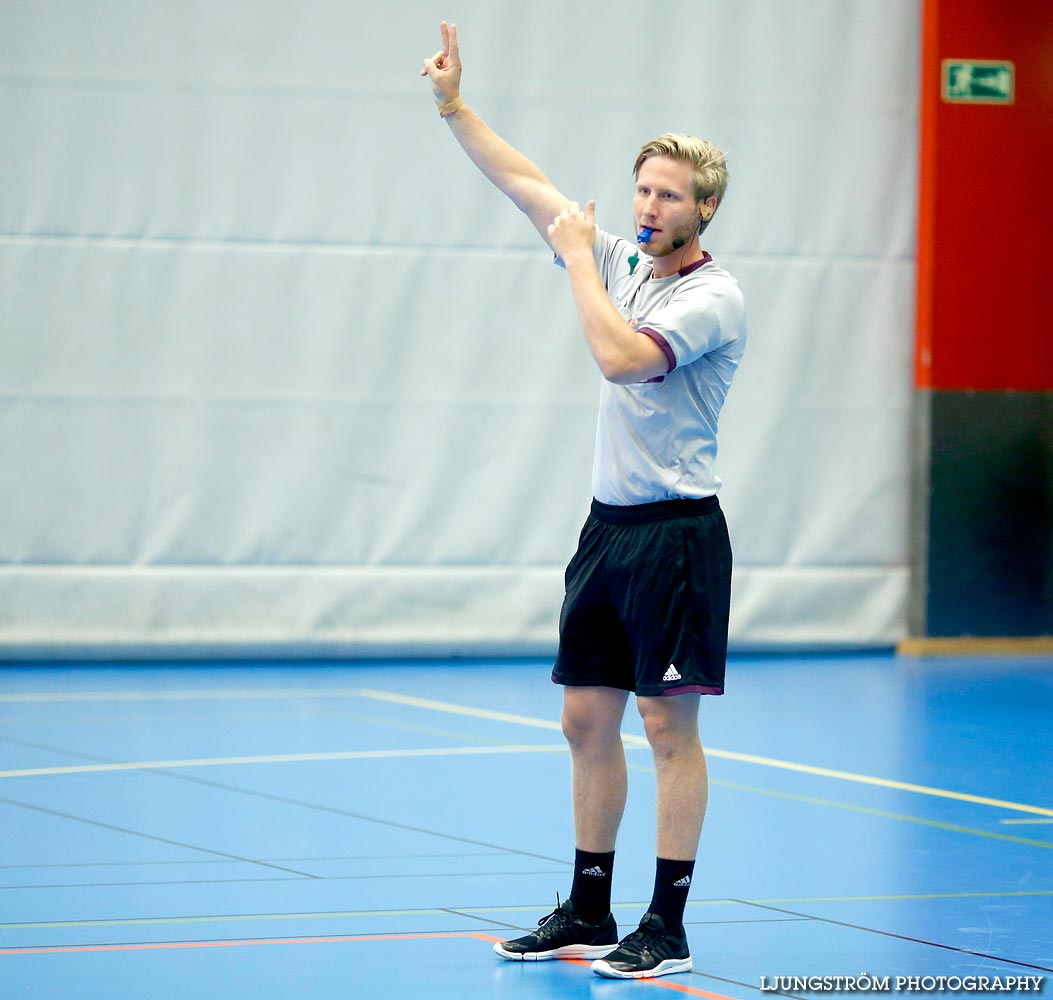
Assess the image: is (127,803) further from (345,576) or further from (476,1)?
(476,1)

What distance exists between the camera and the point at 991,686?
9.45 m

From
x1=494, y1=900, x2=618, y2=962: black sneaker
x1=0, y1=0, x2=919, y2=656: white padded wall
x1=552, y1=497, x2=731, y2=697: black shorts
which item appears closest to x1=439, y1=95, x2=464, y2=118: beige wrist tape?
x1=552, y1=497, x2=731, y2=697: black shorts

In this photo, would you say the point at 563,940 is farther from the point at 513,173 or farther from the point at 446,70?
the point at 446,70

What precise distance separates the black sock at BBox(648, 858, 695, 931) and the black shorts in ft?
1.28

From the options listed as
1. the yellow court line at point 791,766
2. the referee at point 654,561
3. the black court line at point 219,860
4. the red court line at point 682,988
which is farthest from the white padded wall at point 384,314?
the red court line at point 682,988

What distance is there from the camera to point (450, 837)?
18.5ft

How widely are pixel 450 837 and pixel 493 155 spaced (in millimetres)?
2197

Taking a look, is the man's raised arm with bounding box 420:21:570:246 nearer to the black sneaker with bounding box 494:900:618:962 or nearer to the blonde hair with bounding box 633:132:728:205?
the blonde hair with bounding box 633:132:728:205

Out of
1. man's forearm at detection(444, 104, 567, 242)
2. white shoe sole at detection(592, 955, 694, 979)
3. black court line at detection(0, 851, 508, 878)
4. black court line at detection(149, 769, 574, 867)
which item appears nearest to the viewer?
white shoe sole at detection(592, 955, 694, 979)

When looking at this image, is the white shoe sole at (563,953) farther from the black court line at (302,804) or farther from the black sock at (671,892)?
the black court line at (302,804)

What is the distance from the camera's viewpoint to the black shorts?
13.4 feet

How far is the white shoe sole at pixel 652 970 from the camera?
13.2 ft

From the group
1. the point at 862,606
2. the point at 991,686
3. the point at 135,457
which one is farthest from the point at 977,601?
the point at 135,457

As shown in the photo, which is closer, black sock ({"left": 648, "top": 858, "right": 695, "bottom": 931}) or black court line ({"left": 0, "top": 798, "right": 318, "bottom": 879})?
black sock ({"left": 648, "top": 858, "right": 695, "bottom": 931})
